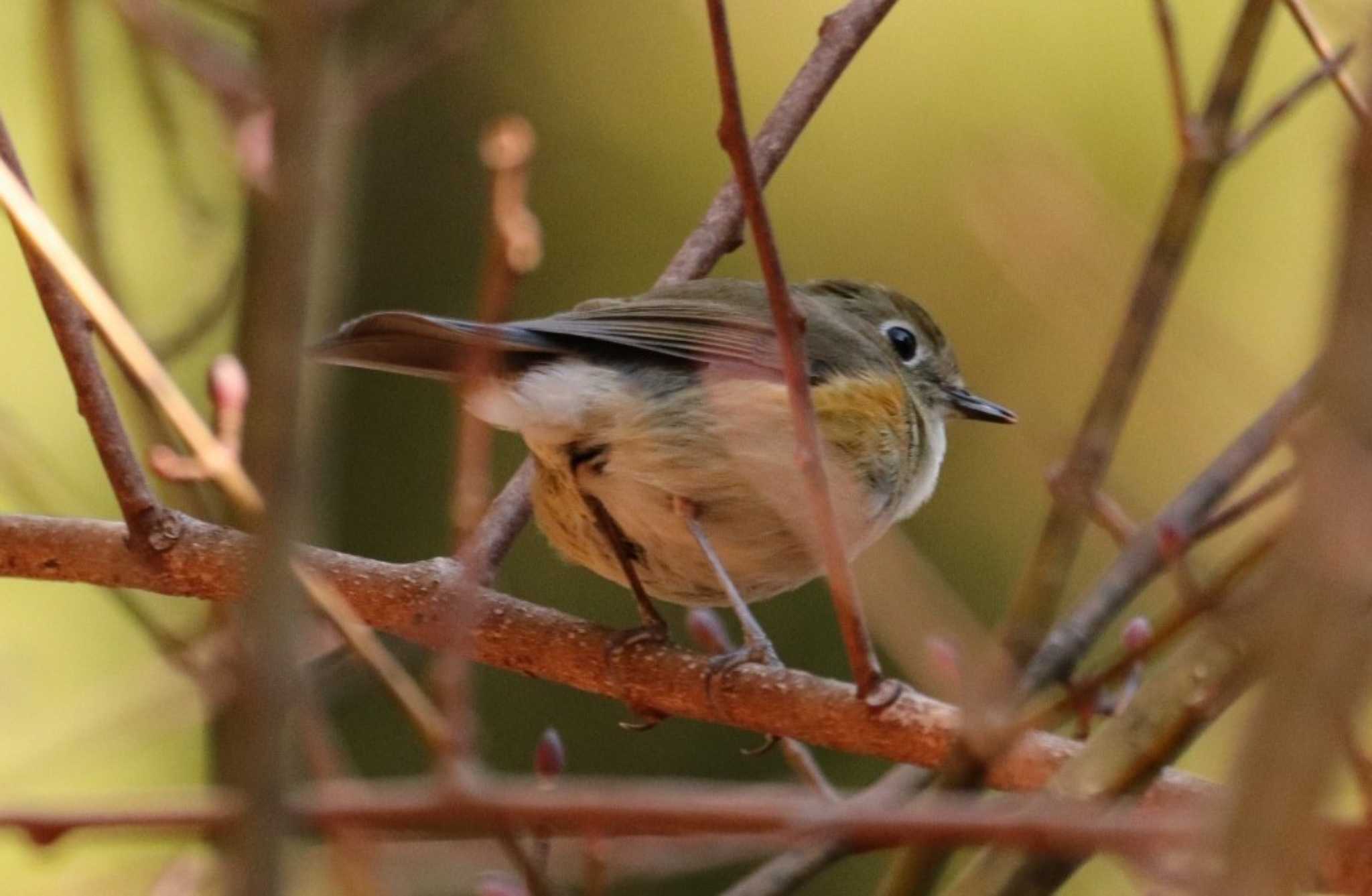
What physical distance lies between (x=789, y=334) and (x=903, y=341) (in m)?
1.65

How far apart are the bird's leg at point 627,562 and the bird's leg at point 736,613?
4.4 inches

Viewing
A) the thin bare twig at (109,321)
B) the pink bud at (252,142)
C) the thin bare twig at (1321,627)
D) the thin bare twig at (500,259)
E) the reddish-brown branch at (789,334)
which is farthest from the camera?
the pink bud at (252,142)

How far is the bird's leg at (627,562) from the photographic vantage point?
2.43 m

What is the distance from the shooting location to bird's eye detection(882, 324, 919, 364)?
10.3 ft

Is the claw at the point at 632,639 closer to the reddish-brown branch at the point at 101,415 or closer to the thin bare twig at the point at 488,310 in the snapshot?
the reddish-brown branch at the point at 101,415

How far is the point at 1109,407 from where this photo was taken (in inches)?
45.1

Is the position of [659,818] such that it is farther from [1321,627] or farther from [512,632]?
[512,632]

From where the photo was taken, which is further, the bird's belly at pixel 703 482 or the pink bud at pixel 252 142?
the bird's belly at pixel 703 482

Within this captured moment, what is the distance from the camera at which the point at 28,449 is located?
2.17m

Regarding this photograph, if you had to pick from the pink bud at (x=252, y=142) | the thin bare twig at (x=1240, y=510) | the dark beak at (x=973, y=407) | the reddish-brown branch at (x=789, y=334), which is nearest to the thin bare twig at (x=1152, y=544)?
the thin bare twig at (x=1240, y=510)

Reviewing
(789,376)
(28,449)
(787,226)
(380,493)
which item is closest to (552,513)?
(28,449)

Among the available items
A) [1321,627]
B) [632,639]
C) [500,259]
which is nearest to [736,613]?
[632,639]

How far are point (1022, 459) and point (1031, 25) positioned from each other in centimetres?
350

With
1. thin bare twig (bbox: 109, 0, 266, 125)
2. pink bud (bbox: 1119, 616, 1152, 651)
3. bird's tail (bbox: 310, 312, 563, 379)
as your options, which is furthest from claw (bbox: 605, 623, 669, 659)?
thin bare twig (bbox: 109, 0, 266, 125)
